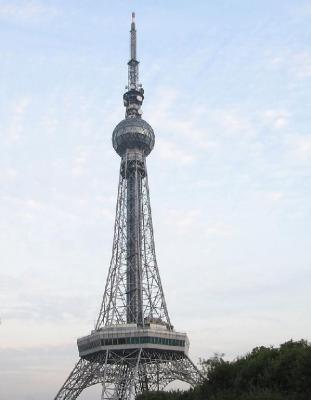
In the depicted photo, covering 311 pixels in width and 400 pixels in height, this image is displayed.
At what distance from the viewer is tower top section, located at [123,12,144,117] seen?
15425 centimetres

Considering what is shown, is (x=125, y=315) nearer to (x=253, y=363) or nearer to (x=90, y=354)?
(x=90, y=354)

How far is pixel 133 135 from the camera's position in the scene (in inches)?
5595

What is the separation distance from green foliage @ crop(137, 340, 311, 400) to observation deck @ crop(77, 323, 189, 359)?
120ft

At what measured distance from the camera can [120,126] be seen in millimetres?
Result: 144500

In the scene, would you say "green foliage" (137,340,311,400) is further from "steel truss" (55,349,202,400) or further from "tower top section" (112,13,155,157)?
"tower top section" (112,13,155,157)

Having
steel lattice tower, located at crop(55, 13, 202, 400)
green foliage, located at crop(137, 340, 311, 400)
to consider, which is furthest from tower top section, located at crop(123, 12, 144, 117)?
green foliage, located at crop(137, 340, 311, 400)

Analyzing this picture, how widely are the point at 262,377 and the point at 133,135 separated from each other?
9372 centimetres

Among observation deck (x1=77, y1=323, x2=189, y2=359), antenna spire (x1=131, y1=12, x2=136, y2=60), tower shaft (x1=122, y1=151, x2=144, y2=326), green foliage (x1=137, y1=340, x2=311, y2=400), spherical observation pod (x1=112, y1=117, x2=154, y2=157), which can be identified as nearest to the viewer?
green foliage (x1=137, y1=340, x2=311, y2=400)

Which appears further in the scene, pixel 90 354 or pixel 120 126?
pixel 120 126

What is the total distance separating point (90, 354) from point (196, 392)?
55.9 m

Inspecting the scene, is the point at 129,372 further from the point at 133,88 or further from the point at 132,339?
the point at 133,88

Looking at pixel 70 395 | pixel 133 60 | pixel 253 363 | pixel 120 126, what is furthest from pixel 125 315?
pixel 133 60

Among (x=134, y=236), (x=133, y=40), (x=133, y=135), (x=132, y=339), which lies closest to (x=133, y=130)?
(x=133, y=135)

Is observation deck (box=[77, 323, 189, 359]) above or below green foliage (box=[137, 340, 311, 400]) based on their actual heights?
above
